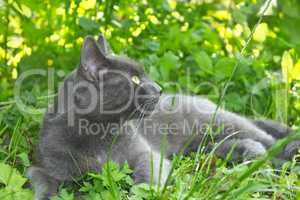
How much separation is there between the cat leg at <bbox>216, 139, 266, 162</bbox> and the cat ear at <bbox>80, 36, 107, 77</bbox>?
2.91ft

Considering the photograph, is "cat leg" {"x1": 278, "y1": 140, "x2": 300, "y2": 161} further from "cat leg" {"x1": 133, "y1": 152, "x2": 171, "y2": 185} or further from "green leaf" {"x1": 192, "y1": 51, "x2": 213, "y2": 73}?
"green leaf" {"x1": 192, "y1": 51, "x2": 213, "y2": 73}

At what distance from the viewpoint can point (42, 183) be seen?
93.5 inches

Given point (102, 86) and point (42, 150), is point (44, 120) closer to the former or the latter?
point (42, 150)

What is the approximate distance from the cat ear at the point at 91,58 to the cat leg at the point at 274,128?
121cm

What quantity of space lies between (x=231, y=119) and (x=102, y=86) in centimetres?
102

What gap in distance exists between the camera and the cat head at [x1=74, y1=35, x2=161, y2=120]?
2.45 m

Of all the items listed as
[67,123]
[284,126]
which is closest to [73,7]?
[67,123]

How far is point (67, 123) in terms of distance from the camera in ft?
8.24

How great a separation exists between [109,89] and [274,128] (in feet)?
3.88

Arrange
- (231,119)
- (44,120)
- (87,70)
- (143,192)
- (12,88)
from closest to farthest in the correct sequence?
(143,192), (87,70), (44,120), (231,119), (12,88)

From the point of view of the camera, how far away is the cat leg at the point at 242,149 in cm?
283

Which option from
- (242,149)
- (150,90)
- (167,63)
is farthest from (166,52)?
(150,90)

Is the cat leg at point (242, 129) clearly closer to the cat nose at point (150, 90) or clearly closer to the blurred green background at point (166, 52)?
the blurred green background at point (166, 52)

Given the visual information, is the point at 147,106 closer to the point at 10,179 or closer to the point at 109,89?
the point at 109,89
